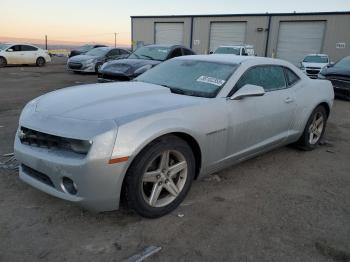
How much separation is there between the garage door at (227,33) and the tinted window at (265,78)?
27.6 meters

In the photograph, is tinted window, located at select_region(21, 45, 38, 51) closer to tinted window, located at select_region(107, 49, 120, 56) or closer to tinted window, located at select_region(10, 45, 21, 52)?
tinted window, located at select_region(10, 45, 21, 52)

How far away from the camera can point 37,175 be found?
9.84 ft

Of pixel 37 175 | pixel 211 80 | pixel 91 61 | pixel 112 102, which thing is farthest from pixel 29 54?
pixel 37 175

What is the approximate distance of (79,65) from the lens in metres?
16.5

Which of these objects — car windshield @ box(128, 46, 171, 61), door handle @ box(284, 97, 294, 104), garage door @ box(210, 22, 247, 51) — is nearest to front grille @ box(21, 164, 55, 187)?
door handle @ box(284, 97, 294, 104)

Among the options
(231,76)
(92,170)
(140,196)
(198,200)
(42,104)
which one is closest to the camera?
(92,170)

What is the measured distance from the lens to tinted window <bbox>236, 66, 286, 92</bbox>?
4.01m

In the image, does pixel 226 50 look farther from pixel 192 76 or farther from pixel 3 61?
pixel 192 76

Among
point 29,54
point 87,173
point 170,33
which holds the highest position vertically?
point 170,33

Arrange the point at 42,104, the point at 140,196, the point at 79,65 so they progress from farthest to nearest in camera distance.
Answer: the point at 79,65, the point at 42,104, the point at 140,196

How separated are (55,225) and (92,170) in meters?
0.74

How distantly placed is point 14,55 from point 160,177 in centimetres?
1949

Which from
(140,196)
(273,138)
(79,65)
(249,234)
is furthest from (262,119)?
(79,65)

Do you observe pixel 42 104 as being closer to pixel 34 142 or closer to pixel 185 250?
pixel 34 142
